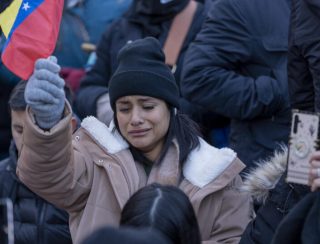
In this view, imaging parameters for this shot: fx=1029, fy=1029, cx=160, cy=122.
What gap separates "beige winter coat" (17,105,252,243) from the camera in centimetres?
404

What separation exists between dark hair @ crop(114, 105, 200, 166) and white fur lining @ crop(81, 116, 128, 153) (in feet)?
0.18

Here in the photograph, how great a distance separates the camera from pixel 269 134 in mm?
4996

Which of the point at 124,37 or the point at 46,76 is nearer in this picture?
the point at 46,76

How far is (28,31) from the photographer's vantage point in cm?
401

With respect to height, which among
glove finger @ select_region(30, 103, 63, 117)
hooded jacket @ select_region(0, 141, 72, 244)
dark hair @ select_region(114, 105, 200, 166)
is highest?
glove finger @ select_region(30, 103, 63, 117)

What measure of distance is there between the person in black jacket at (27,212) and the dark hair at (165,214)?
4.96ft

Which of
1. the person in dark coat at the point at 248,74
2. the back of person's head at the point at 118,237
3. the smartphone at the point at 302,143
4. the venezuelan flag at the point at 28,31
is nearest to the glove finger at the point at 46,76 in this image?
the venezuelan flag at the point at 28,31

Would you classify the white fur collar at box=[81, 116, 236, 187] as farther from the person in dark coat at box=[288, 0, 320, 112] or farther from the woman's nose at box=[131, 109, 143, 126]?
the person in dark coat at box=[288, 0, 320, 112]

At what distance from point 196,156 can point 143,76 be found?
15.8 inches

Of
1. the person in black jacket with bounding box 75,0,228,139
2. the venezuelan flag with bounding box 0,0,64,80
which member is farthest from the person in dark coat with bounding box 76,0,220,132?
the venezuelan flag with bounding box 0,0,64,80

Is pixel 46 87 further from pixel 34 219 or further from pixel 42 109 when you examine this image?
pixel 34 219

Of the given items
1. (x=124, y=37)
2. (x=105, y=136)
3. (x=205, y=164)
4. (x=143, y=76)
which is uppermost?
(x=143, y=76)

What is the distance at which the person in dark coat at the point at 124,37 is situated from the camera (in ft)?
18.6

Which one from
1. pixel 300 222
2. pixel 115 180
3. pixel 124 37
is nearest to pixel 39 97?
pixel 115 180
